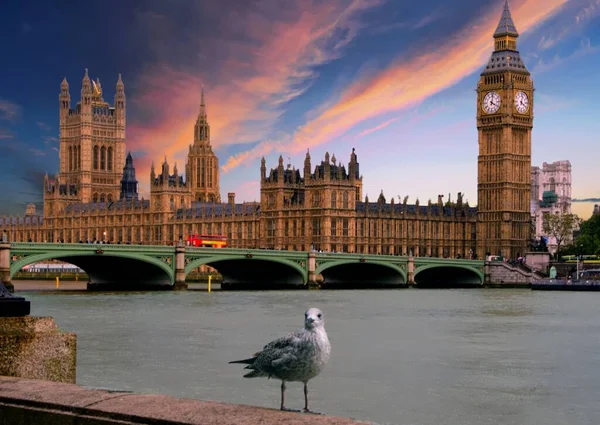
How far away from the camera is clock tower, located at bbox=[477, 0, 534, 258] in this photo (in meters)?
106

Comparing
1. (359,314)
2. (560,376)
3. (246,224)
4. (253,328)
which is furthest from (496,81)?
(560,376)

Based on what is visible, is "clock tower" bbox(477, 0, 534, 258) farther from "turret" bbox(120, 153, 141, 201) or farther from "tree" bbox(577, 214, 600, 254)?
"turret" bbox(120, 153, 141, 201)

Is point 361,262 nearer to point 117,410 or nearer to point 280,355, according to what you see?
point 280,355

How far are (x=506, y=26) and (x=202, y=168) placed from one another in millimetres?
49933

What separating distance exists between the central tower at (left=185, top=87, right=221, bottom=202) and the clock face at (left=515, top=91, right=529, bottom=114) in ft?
162

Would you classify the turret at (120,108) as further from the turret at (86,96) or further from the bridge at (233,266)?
the bridge at (233,266)

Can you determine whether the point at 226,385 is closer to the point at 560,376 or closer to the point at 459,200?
the point at 560,376

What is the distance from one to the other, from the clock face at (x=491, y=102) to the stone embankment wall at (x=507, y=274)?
22469 mm

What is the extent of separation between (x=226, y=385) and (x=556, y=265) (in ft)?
269

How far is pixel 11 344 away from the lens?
28.1ft

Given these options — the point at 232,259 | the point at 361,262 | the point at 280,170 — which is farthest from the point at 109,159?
the point at 232,259

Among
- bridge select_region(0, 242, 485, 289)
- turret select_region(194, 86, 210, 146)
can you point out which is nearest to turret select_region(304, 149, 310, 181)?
bridge select_region(0, 242, 485, 289)

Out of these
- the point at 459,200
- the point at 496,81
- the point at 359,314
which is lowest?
the point at 359,314

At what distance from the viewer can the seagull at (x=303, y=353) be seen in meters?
7.62
